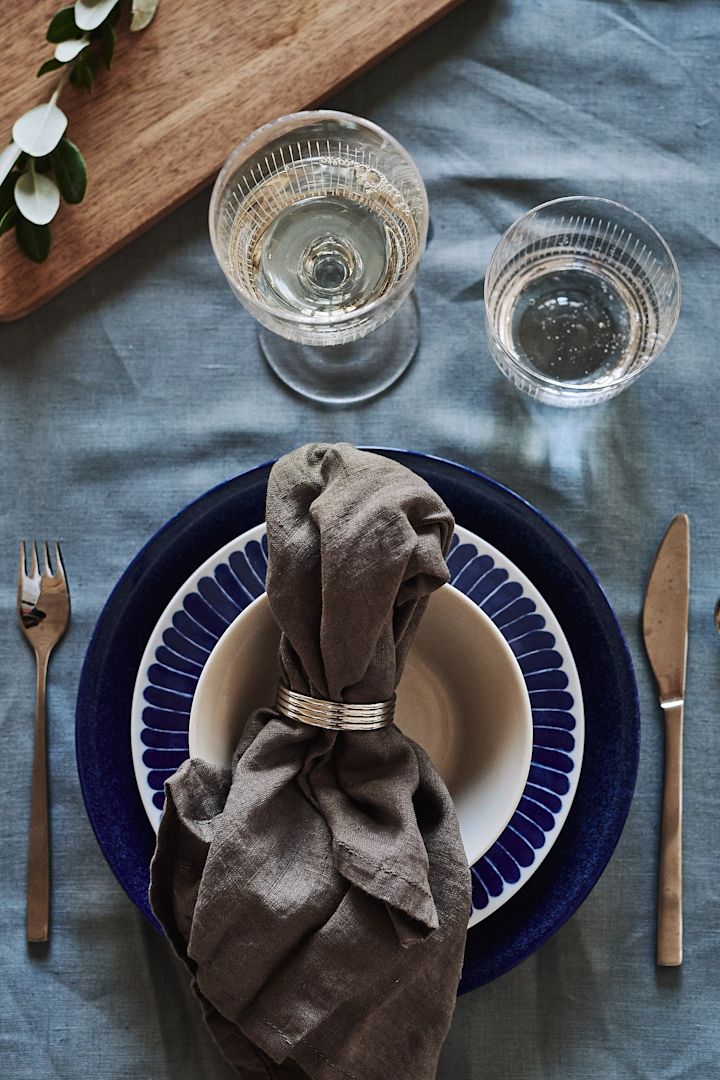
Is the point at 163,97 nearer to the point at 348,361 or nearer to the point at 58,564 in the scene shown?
the point at 348,361

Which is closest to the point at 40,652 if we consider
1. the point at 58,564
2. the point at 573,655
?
the point at 58,564

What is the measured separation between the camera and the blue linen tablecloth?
757 millimetres

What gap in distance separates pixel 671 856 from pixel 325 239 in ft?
1.67

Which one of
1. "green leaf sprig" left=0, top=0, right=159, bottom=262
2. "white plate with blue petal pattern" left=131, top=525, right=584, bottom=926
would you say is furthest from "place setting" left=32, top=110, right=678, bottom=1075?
"green leaf sprig" left=0, top=0, right=159, bottom=262

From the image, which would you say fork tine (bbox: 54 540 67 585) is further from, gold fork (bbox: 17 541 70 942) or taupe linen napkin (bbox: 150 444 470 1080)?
taupe linen napkin (bbox: 150 444 470 1080)

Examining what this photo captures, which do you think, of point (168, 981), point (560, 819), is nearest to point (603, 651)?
point (560, 819)

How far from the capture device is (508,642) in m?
0.73

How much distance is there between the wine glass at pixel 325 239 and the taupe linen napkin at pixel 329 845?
192mm

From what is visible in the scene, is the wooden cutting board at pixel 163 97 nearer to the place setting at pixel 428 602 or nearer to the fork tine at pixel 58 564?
the place setting at pixel 428 602

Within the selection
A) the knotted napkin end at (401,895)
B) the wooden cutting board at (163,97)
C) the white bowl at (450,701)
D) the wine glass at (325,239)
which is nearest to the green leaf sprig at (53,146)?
the wooden cutting board at (163,97)

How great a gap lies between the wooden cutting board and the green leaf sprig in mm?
13

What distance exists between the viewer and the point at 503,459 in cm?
80

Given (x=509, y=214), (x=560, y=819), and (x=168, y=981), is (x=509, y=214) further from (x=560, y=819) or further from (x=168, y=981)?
(x=168, y=981)

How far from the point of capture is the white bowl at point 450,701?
2.17ft
